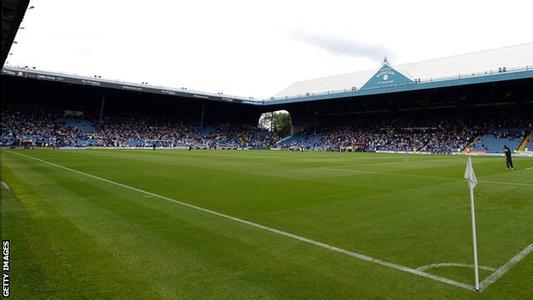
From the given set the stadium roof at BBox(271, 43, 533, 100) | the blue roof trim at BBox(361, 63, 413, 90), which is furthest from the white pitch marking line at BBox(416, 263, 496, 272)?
the blue roof trim at BBox(361, 63, 413, 90)

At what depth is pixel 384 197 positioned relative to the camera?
11961 mm

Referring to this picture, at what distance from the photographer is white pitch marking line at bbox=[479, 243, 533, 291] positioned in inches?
194

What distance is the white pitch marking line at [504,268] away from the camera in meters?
4.93

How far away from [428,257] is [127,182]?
13.1 metres

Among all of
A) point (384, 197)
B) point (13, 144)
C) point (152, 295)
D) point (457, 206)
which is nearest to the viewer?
point (152, 295)

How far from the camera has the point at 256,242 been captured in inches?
270

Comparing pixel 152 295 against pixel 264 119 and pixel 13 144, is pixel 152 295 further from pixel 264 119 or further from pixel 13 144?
pixel 264 119

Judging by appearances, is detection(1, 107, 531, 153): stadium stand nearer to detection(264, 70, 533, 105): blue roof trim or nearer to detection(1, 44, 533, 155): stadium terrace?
detection(1, 44, 533, 155): stadium terrace

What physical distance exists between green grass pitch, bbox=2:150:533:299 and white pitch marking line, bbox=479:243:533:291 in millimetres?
73

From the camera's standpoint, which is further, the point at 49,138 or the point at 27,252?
the point at 49,138

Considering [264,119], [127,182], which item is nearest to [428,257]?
[127,182]

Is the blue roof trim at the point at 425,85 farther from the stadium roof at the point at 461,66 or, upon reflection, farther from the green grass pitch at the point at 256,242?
the green grass pitch at the point at 256,242

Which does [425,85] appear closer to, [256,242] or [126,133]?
[256,242]

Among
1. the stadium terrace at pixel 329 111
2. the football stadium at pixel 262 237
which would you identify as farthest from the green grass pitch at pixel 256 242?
the stadium terrace at pixel 329 111
